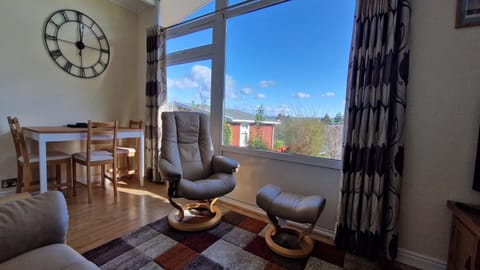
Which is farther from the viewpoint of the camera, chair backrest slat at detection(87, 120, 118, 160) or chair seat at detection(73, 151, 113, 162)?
chair seat at detection(73, 151, 113, 162)

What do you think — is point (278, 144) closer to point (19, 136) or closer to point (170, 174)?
point (170, 174)

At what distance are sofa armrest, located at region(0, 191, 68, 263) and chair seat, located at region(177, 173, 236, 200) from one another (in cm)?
93

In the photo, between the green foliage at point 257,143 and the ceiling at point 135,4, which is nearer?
the green foliage at point 257,143

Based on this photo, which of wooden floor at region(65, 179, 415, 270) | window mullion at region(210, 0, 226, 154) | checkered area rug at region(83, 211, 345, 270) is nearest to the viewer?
checkered area rug at region(83, 211, 345, 270)

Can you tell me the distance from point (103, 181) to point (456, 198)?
3.66 metres

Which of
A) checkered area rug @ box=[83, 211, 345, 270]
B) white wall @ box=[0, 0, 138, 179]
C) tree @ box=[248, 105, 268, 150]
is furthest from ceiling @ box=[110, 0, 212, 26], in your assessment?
checkered area rug @ box=[83, 211, 345, 270]

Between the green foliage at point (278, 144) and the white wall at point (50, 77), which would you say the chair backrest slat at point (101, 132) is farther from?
the green foliage at point (278, 144)

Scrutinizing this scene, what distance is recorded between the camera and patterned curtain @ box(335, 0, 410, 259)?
161 centimetres

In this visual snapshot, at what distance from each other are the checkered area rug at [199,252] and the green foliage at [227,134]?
1087mm

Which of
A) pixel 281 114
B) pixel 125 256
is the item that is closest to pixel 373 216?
pixel 281 114

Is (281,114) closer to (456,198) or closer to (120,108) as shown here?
(456,198)

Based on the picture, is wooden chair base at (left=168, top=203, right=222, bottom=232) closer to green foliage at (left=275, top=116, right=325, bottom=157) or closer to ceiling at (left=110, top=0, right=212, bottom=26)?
green foliage at (left=275, top=116, right=325, bottom=157)

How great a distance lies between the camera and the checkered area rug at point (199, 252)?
1.58m

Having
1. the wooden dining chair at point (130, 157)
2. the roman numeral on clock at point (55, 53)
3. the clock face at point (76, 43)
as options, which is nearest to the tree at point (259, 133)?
the wooden dining chair at point (130, 157)
